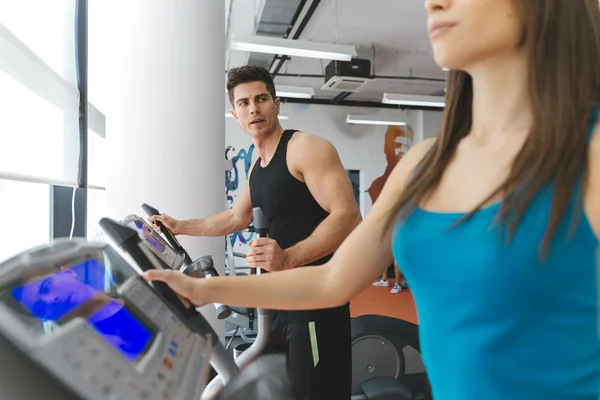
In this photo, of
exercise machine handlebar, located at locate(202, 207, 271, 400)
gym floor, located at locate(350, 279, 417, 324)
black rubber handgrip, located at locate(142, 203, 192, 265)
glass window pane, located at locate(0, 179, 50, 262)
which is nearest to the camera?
exercise machine handlebar, located at locate(202, 207, 271, 400)

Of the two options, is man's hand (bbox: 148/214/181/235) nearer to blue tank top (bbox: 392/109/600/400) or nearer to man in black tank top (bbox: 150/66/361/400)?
man in black tank top (bbox: 150/66/361/400)

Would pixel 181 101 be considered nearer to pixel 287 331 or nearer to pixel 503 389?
pixel 287 331

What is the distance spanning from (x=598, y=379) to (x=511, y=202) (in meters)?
0.27

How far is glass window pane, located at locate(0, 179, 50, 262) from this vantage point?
1.87m

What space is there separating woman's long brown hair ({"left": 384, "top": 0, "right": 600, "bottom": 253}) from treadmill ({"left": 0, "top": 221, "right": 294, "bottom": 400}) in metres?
0.41

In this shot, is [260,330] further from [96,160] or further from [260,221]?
[96,160]

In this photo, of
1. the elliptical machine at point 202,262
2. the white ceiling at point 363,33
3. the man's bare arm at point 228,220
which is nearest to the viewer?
the elliptical machine at point 202,262

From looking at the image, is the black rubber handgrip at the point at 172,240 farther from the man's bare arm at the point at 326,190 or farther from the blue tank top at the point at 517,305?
the blue tank top at the point at 517,305

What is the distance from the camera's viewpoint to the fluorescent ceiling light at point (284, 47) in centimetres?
452

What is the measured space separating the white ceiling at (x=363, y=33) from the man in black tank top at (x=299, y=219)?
3293 millimetres

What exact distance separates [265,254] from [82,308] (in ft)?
2.88

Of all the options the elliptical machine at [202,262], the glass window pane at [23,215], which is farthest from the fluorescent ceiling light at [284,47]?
the elliptical machine at [202,262]

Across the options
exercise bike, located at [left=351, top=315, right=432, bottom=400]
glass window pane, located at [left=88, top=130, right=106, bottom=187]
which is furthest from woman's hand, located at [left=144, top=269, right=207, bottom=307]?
exercise bike, located at [left=351, top=315, right=432, bottom=400]

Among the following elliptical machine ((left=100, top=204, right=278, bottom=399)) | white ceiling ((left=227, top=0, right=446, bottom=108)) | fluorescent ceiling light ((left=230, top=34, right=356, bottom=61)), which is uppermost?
white ceiling ((left=227, top=0, right=446, bottom=108))
